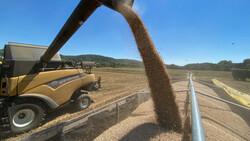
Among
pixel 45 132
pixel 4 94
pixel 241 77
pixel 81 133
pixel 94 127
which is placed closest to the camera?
pixel 45 132

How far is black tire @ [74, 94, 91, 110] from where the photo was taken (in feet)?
11.6

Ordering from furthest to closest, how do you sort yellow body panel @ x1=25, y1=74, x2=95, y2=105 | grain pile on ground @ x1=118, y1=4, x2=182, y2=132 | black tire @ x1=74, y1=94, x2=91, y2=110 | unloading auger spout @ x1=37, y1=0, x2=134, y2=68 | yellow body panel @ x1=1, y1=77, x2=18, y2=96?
1. black tire @ x1=74, y1=94, x2=91, y2=110
2. yellow body panel @ x1=25, y1=74, x2=95, y2=105
3. yellow body panel @ x1=1, y1=77, x2=18, y2=96
4. grain pile on ground @ x1=118, y1=4, x2=182, y2=132
5. unloading auger spout @ x1=37, y1=0, x2=134, y2=68

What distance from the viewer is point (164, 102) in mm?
1605

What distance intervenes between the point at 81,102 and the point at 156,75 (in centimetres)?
327

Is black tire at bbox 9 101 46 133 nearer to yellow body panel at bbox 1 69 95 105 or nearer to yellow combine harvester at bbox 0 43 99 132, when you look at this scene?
yellow combine harvester at bbox 0 43 99 132

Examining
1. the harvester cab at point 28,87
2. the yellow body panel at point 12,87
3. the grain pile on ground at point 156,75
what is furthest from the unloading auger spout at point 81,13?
the yellow body panel at point 12,87

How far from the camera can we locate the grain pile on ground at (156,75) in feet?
4.49

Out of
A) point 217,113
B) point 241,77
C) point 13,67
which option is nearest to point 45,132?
point 13,67

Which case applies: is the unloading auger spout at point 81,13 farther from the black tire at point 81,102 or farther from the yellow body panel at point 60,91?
the black tire at point 81,102

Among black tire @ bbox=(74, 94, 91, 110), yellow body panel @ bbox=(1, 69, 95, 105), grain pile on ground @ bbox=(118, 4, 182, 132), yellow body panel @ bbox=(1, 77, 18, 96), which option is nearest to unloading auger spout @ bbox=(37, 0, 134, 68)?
grain pile on ground @ bbox=(118, 4, 182, 132)

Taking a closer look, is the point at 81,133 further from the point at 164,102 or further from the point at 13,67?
the point at 13,67

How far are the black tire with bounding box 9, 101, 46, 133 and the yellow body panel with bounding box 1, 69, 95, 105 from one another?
1.08 ft

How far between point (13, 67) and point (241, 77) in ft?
51.7

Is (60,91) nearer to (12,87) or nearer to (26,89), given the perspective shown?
(26,89)
